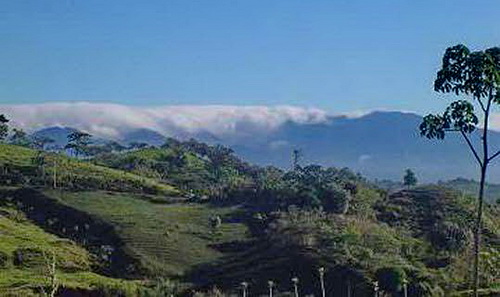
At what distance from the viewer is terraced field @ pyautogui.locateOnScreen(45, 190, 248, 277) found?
11938cm

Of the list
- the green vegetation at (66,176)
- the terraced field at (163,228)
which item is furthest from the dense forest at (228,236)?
the green vegetation at (66,176)

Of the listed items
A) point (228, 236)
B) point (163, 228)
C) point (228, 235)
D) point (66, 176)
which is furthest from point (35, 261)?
point (66, 176)

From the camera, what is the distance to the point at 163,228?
131250 millimetres

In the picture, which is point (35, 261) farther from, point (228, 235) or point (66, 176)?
point (66, 176)

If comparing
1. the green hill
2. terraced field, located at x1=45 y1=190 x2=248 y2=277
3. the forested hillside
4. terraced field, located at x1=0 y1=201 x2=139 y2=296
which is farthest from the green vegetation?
terraced field, located at x1=0 y1=201 x2=139 y2=296

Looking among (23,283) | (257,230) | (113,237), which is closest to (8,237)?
(113,237)

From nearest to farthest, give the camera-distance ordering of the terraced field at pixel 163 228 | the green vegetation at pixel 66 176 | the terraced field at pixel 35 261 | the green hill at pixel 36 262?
the green hill at pixel 36 262 < the terraced field at pixel 35 261 < the terraced field at pixel 163 228 < the green vegetation at pixel 66 176

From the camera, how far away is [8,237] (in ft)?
392

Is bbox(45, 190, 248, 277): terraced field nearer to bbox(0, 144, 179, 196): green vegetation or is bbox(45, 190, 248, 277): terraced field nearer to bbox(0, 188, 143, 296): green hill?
bbox(0, 144, 179, 196): green vegetation

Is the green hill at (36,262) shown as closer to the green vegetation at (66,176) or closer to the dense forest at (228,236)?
the dense forest at (228,236)

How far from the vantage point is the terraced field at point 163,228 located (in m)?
119

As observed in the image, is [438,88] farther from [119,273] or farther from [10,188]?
Answer: [10,188]

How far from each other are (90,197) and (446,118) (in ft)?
397

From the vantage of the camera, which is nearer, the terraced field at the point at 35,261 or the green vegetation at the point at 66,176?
the terraced field at the point at 35,261
